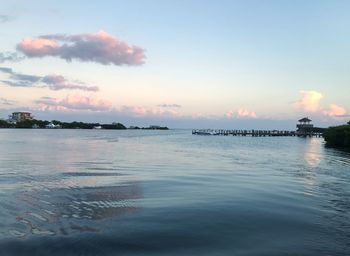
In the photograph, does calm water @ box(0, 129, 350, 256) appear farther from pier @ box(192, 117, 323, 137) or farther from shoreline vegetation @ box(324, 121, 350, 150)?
pier @ box(192, 117, 323, 137)

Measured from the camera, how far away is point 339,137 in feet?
288

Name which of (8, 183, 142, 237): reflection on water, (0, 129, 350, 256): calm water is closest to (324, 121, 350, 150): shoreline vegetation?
(0, 129, 350, 256): calm water

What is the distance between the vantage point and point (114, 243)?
11703mm

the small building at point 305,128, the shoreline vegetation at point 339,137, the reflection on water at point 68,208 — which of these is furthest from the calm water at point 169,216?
the small building at point 305,128

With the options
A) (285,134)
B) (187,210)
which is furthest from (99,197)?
(285,134)

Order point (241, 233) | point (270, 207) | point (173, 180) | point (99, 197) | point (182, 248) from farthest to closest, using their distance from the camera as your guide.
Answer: point (173, 180), point (99, 197), point (270, 207), point (241, 233), point (182, 248)

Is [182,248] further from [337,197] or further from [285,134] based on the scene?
[285,134]

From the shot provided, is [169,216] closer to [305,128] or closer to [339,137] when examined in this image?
[339,137]

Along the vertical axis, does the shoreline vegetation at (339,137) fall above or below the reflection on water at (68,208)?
above

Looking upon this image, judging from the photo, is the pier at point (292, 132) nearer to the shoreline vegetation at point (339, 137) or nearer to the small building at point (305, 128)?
the small building at point (305, 128)

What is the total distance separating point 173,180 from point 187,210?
918 cm

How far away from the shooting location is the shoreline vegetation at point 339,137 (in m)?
83.3

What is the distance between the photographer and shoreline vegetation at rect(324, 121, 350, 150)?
83.3 meters

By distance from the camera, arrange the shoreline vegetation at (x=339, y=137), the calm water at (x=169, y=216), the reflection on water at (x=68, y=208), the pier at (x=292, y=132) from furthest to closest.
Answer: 1. the pier at (x=292, y=132)
2. the shoreline vegetation at (x=339, y=137)
3. the reflection on water at (x=68, y=208)
4. the calm water at (x=169, y=216)
